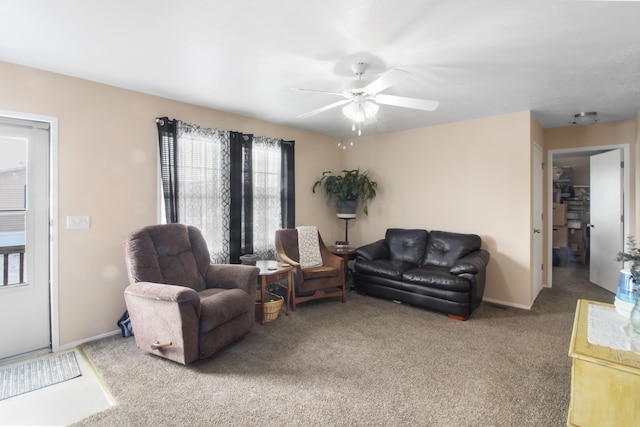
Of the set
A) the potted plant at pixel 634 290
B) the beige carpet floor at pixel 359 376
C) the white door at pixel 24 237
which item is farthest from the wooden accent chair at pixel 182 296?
the potted plant at pixel 634 290

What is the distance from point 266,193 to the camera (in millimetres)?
4352

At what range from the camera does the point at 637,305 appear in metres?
1.84

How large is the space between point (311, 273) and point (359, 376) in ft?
5.28

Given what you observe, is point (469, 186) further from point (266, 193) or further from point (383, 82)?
point (266, 193)

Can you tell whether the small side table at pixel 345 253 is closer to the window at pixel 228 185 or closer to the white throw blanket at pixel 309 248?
the white throw blanket at pixel 309 248

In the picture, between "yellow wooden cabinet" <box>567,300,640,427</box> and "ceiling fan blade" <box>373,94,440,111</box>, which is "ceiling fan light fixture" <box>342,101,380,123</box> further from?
"yellow wooden cabinet" <box>567,300,640,427</box>

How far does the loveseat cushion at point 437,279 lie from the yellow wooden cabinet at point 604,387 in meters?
1.66

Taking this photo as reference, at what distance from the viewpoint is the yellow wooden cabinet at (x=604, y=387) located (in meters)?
1.51

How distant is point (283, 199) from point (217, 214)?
1.08m

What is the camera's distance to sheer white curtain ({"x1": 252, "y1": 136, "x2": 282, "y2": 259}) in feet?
13.8

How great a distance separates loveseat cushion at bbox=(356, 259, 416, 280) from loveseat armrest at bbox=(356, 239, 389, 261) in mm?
83

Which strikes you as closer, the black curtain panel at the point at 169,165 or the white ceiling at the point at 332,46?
the white ceiling at the point at 332,46

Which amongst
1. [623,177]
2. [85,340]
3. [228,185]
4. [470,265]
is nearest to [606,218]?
[623,177]

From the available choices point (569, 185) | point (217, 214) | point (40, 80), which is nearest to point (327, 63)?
point (217, 214)
